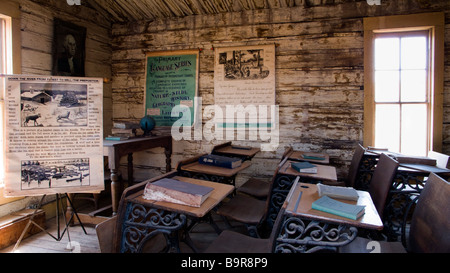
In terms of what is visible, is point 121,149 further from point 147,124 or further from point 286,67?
point 286,67

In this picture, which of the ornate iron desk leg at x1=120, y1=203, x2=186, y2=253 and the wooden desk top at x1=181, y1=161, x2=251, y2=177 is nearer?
the ornate iron desk leg at x1=120, y1=203, x2=186, y2=253

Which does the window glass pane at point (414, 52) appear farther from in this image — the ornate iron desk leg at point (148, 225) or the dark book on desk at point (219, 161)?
the ornate iron desk leg at point (148, 225)

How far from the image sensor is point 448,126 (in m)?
3.66

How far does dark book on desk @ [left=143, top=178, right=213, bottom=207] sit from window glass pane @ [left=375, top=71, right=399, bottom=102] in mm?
3202

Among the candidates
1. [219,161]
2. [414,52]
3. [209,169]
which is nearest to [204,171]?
[209,169]

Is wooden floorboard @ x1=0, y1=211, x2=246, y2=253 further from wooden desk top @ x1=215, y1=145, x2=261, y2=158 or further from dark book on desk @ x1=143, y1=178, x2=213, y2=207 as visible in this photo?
dark book on desk @ x1=143, y1=178, x2=213, y2=207

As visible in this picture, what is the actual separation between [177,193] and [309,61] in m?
3.09

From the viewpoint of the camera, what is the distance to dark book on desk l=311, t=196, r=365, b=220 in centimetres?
149

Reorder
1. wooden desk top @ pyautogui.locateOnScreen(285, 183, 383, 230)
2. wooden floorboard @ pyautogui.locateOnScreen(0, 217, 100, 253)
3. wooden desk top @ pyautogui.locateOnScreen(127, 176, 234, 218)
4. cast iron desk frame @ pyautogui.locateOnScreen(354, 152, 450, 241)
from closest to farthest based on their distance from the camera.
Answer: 1. wooden desk top @ pyautogui.locateOnScreen(285, 183, 383, 230)
2. wooden desk top @ pyautogui.locateOnScreen(127, 176, 234, 218)
3. cast iron desk frame @ pyautogui.locateOnScreen(354, 152, 450, 241)
4. wooden floorboard @ pyautogui.locateOnScreen(0, 217, 100, 253)

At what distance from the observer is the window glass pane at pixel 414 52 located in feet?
Answer: 12.3

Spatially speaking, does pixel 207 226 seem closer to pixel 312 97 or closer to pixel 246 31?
pixel 312 97

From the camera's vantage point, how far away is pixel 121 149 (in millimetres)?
3393

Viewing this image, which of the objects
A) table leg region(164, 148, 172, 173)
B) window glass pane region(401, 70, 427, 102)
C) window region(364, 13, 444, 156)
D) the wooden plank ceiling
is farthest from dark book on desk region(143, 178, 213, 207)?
window glass pane region(401, 70, 427, 102)

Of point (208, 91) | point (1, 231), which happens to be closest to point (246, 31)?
point (208, 91)
